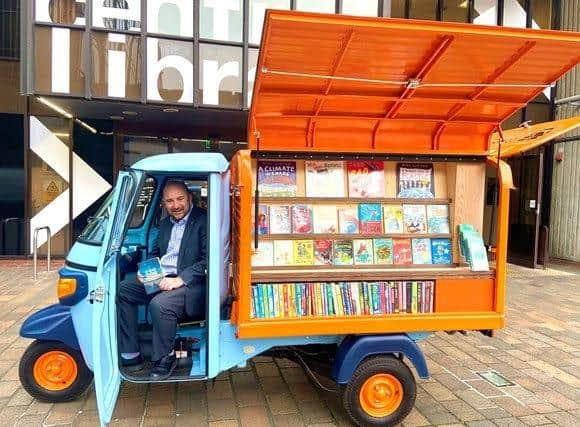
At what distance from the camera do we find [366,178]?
3.47m

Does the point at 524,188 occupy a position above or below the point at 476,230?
above

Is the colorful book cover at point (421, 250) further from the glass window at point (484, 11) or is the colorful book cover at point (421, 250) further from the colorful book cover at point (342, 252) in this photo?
the glass window at point (484, 11)

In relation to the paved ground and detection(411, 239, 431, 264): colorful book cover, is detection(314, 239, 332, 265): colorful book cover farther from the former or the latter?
the paved ground

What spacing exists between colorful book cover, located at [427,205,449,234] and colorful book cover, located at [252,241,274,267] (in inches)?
47.1

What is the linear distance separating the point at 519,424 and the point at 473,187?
1702mm

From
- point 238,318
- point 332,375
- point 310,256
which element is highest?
point 310,256

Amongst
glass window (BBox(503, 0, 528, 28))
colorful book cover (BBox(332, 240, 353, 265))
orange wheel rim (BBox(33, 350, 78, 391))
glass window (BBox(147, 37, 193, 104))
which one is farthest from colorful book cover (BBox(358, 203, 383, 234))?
glass window (BBox(503, 0, 528, 28))

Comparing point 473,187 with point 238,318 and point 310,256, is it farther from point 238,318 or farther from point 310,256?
point 238,318

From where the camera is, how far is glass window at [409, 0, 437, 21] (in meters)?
10.8

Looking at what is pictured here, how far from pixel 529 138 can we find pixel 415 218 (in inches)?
49.3

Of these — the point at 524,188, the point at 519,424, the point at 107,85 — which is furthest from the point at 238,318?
the point at 524,188

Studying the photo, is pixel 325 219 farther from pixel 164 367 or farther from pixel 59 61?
pixel 59 61

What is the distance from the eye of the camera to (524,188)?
10648 millimetres

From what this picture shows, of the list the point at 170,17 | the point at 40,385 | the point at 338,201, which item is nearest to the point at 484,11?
the point at 170,17
